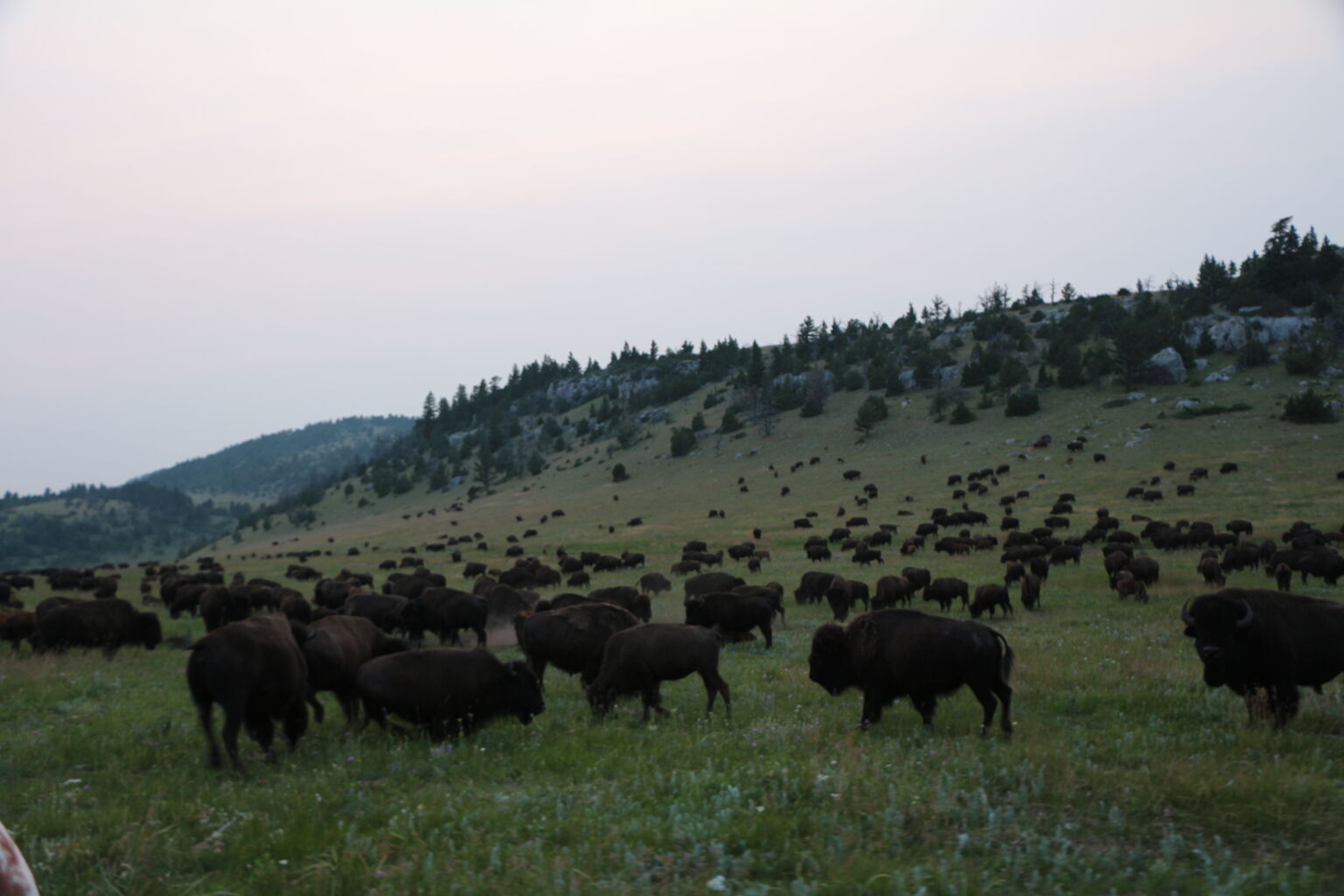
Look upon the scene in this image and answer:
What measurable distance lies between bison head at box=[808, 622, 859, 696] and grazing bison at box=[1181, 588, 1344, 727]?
4.15 m

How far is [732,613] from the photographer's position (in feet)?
60.2

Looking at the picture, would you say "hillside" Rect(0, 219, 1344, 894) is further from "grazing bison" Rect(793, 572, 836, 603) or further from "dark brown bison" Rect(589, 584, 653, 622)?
"dark brown bison" Rect(589, 584, 653, 622)

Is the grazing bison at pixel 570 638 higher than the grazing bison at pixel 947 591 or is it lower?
higher

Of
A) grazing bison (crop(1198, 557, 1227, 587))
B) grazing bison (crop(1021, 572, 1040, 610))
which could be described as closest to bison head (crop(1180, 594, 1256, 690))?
grazing bison (crop(1021, 572, 1040, 610))

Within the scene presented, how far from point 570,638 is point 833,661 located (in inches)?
168

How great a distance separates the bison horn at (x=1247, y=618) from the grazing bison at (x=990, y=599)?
42.7 feet

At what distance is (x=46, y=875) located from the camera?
560 centimetres

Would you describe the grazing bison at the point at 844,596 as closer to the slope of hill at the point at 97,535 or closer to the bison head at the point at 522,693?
the bison head at the point at 522,693

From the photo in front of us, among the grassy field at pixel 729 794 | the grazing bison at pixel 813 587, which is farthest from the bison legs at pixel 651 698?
the grazing bison at pixel 813 587

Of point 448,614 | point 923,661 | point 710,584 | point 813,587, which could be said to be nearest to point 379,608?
point 448,614

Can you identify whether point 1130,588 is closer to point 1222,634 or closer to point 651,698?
point 1222,634

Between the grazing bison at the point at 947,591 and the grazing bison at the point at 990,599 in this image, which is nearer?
the grazing bison at the point at 990,599

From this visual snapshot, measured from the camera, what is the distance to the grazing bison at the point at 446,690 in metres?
9.63

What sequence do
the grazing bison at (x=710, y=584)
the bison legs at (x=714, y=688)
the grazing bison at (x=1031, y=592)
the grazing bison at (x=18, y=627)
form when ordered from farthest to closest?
the grazing bison at (x=710, y=584) → the grazing bison at (x=1031, y=592) → the grazing bison at (x=18, y=627) → the bison legs at (x=714, y=688)
